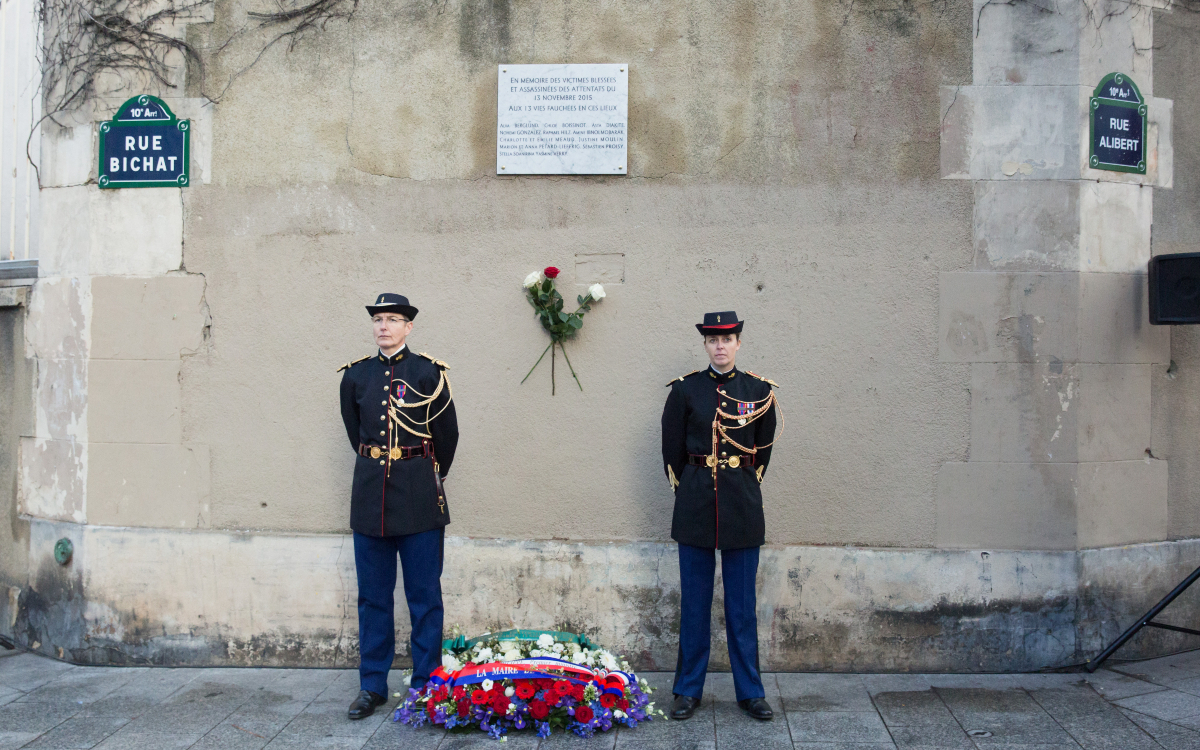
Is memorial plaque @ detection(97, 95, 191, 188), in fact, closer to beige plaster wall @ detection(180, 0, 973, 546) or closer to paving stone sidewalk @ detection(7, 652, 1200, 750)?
beige plaster wall @ detection(180, 0, 973, 546)

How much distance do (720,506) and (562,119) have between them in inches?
86.2

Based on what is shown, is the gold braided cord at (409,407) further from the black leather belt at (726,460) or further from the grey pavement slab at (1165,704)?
the grey pavement slab at (1165,704)

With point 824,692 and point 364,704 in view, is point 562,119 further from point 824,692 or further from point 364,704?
point 824,692

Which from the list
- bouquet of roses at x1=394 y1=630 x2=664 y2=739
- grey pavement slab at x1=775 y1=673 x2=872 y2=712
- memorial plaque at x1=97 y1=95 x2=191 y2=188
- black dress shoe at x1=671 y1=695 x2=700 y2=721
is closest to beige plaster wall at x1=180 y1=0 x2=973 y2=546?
memorial plaque at x1=97 y1=95 x2=191 y2=188

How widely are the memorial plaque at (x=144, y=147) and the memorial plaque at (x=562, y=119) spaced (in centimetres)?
176

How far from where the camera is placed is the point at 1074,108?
4.71 meters

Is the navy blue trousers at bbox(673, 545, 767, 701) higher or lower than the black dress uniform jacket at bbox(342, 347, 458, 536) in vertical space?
lower

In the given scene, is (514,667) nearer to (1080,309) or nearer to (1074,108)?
(1080,309)

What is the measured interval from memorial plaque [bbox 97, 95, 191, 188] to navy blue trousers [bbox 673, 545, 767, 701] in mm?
3411

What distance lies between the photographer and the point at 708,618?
4211mm

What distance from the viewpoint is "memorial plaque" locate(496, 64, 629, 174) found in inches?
191

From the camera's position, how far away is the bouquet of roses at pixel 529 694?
13.0 ft

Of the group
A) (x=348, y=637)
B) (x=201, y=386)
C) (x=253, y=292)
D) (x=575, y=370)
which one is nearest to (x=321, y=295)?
(x=253, y=292)

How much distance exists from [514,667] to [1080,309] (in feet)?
10.8
